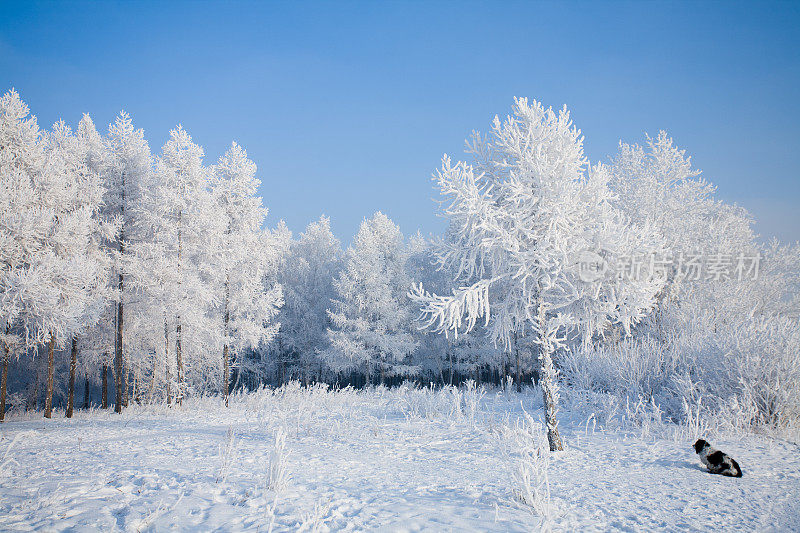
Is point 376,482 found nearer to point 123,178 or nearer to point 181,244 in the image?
point 181,244

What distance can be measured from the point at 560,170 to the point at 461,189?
6.93 feet

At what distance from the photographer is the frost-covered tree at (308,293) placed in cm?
2730

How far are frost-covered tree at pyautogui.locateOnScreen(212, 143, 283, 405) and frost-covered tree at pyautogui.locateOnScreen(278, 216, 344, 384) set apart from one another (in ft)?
23.8

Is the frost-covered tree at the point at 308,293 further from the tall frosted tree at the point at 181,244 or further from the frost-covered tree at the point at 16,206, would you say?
the frost-covered tree at the point at 16,206

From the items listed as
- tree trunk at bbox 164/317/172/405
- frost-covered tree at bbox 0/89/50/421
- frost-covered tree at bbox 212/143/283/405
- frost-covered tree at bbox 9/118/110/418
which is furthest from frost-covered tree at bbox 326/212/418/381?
frost-covered tree at bbox 0/89/50/421

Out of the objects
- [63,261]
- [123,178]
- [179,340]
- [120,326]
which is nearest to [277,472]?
[63,261]

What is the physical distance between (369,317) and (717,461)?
64.5ft

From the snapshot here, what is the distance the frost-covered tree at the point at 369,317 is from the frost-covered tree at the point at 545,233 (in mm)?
15968

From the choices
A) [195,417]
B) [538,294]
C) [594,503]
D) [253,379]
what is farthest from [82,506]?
[253,379]

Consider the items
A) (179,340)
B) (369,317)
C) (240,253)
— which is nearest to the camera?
(179,340)

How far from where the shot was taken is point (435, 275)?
27438 millimetres

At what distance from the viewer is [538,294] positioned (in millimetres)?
8188

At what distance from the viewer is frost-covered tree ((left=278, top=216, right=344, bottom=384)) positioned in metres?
27.3

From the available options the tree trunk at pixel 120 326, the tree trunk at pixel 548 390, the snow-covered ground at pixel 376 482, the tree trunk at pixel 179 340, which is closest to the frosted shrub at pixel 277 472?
the snow-covered ground at pixel 376 482
